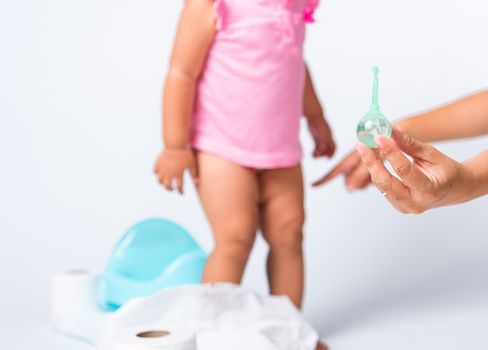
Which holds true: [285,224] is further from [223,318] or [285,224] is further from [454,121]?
[454,121]

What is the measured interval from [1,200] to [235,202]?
98 centimetres

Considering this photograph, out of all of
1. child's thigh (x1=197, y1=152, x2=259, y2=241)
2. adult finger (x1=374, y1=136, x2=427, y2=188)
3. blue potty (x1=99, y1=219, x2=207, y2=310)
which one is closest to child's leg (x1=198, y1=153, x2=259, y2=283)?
child's thigh (x1=197, y1=152, x2=259, y2=241)

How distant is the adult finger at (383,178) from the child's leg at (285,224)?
67 cm

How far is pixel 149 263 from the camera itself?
1.96 m

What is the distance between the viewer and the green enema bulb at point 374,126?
1.21m

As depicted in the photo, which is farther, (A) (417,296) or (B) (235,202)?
(A) (417,296)

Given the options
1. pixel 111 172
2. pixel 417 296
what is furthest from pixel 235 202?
pixel 111 172

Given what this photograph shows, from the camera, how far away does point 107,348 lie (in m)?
1.51

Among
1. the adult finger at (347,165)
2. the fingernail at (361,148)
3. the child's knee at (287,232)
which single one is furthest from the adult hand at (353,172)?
the fingernail at (361,148)

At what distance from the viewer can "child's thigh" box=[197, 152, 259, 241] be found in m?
1.78

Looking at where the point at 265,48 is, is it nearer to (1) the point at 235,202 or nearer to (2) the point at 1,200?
(1) the point at 235,202

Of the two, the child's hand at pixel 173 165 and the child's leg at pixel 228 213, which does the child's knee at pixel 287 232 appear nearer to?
the child's leg at pixel 228 213

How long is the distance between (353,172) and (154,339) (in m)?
0.59

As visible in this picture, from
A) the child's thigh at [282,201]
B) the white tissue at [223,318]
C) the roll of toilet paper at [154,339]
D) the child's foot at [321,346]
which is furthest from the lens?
the child's thigh at [282,201]
